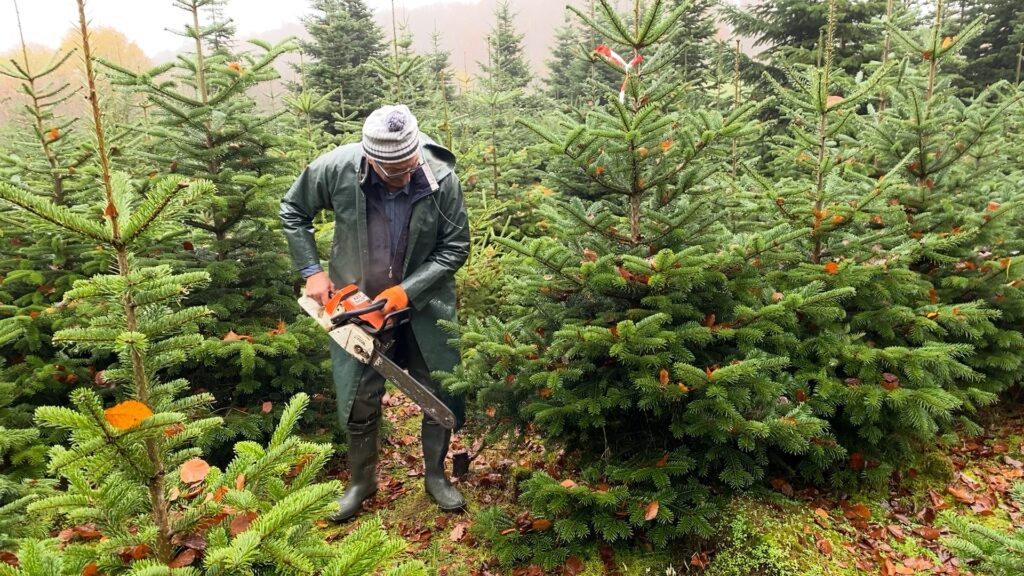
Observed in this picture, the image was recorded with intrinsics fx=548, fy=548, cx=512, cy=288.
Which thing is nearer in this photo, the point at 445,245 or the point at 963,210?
the point at 445,245

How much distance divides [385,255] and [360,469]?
153 centimetres

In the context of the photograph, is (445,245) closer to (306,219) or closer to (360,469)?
(306,219)

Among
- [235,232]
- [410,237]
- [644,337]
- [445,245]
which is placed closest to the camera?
[644,337]

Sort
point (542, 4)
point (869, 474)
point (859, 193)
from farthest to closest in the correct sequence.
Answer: point (542, 4) < point (859, 193) < point (869, 474)

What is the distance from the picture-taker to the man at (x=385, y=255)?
3.50 meters

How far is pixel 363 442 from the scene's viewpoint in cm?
383

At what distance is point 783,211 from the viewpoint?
367 centimetres

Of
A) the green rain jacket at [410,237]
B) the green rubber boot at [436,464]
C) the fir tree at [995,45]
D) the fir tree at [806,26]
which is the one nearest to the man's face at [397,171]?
the green rain jacket at [410,237]

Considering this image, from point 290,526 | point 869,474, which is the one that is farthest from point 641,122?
point 869,474

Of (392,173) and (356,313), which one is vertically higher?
(392,173)

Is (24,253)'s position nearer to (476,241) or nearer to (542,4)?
(476,241)

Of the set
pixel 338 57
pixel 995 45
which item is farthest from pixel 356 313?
Answer: pixel 995 45

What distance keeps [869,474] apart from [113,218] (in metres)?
4.18

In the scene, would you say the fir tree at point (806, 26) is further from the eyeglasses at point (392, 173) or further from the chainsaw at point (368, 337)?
the chainsaw at point (368, 337)
